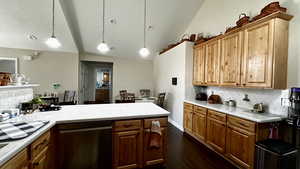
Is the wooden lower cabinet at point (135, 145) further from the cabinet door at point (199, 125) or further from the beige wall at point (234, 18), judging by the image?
the beige wall at point (234, 18)

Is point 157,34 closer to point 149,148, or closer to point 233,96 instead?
point 233,96

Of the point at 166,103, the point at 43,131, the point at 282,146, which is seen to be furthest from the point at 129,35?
the point at 282,146

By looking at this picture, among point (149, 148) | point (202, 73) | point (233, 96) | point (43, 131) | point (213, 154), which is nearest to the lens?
point (43, 131)

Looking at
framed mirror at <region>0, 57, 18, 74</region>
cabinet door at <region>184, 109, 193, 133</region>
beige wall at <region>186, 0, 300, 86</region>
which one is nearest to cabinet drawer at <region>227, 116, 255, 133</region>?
beige wall at <region>186, 0, 300, 86</region>

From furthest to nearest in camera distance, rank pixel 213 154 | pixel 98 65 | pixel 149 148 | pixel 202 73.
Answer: pixel 98 65 → pixel 202 73 → pixel 213 154 → pixel 149 148

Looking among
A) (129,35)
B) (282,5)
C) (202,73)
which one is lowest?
(202,73)

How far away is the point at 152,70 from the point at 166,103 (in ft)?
7.24

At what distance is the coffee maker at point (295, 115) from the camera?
1.81 m

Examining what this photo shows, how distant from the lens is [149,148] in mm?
2076

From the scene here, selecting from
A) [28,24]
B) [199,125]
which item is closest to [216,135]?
[199,125]

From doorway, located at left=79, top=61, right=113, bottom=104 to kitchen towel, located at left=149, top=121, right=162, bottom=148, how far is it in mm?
4716

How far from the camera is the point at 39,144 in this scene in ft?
4.60

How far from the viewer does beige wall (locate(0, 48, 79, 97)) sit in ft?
16.5

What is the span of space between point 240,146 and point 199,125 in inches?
38.9
